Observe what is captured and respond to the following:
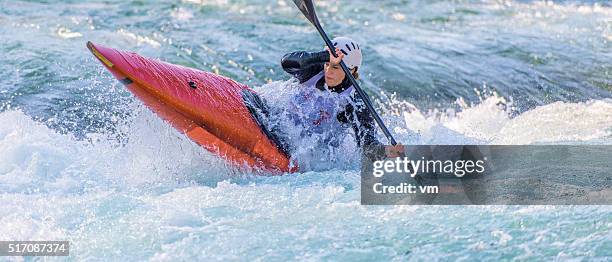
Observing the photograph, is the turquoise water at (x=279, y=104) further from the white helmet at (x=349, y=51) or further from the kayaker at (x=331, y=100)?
the white helmet at (x=349, y=51)

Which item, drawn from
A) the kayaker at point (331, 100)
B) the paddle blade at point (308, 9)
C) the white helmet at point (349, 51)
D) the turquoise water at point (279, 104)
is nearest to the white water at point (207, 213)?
the turquoise water at point (279, 104)

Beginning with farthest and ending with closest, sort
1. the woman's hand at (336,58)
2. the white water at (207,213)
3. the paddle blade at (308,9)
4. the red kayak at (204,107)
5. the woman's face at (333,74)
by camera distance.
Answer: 1. the paddle blade at (308,9)
2. the woman's face at (333,74)
3. the woman's hand at (336,58)
4. the red kayak at (204,107)
5. the white water at (207,213)

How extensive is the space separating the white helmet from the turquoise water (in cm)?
43

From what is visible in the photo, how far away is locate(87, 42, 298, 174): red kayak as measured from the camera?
16.0 ft

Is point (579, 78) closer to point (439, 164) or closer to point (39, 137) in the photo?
point (439, 164)

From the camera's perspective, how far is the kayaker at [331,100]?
17.3ft

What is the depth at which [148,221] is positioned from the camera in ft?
14.1

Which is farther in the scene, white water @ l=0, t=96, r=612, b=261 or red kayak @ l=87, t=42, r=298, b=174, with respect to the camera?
red kayak @ l=87, t=42, r=298, b=174

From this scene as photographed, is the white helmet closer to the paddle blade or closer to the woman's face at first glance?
the woman's face

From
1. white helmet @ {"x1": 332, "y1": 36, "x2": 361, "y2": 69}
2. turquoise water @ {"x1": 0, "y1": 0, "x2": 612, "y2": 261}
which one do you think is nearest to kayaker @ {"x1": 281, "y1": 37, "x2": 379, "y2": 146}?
white helmet @ {"x1": 332, "y1": 36, "x2": 361, "y2": 69}

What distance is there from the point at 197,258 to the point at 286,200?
2.75ft

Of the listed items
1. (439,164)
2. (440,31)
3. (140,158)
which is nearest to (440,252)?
(439,164)

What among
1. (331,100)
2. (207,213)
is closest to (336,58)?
(331,100)

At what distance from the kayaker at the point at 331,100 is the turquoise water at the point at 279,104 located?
154 mm
